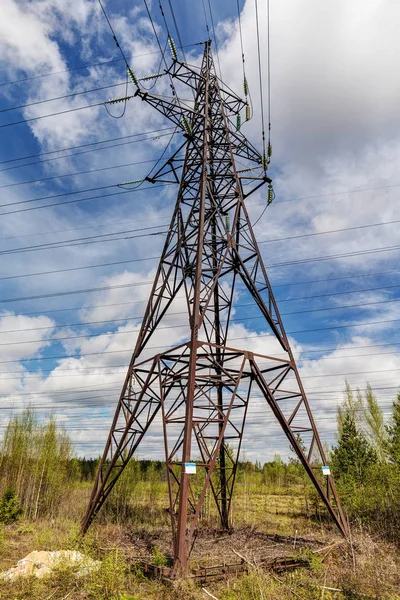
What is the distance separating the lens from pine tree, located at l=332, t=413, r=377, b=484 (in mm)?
Answer: 31917

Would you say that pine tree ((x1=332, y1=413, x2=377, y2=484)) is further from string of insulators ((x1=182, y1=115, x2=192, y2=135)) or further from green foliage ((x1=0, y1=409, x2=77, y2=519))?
string of insulators ((x1=182, y1=115, x2=192, y2=135))

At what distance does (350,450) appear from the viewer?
33906 millimetres

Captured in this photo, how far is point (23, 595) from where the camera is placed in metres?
7.53

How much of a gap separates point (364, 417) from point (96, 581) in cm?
3220

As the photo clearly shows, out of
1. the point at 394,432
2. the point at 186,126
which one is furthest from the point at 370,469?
the point at 186,126

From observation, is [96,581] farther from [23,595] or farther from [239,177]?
[239,177]

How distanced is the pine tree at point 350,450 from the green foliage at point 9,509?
24174 millimetres

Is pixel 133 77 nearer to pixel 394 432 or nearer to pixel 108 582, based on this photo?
pixel 108 582

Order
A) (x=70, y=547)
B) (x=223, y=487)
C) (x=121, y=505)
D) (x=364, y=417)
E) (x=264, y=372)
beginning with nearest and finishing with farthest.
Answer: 1. (x=70, y=547)
2. (x=264, y=372)
3. (x=223, y=487)
4. (x=121, y=505)
5. (x=364, y=417)

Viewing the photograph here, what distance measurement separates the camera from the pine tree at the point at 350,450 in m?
31.9

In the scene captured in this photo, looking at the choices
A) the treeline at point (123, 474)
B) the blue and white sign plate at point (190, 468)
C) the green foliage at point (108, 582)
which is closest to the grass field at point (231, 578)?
the green foliage at point (108, 582)

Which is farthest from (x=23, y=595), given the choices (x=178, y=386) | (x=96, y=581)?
(x=178, y=386)

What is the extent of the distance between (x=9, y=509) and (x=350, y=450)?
2864cm

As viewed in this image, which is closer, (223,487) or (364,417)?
(223,487)
